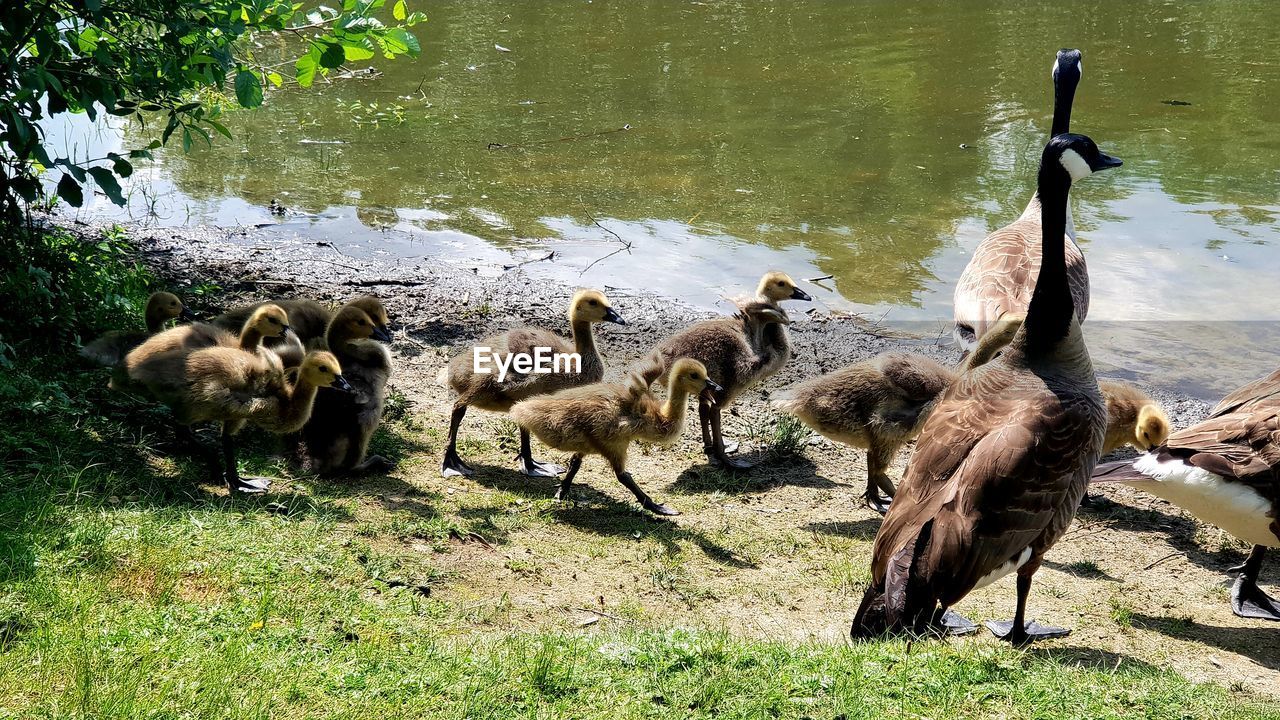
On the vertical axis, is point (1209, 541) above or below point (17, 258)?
below

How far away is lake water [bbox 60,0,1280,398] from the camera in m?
11.3

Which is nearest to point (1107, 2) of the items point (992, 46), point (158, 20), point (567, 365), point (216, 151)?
point (992, 46)

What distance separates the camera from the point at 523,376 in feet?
26.0

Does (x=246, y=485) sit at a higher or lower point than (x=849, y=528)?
higher

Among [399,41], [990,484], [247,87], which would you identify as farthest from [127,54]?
[990,484]

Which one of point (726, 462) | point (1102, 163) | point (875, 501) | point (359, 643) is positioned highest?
point (1102, 163)

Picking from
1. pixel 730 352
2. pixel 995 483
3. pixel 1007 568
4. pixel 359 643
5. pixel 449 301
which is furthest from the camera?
pixel 449 301

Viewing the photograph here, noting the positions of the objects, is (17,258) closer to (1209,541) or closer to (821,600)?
(821,600)

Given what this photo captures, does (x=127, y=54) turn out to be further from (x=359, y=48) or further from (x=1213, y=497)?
(x=1213, y=497)

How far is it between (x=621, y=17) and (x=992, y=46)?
7745mm

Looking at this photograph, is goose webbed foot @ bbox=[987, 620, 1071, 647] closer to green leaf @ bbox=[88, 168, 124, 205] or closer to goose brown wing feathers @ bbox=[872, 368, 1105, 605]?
goose brown wing feathers @ bbox=[872, 368, 1105, 605]

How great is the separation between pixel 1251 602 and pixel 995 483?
218 cm

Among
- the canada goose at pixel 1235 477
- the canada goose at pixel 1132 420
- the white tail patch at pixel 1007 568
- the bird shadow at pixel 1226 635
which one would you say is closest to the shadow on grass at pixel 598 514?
the white tail patch at pixel 1007 568

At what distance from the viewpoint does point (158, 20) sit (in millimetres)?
6934
